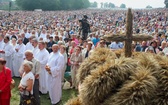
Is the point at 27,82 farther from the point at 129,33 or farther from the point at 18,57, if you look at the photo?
the point at 18,57

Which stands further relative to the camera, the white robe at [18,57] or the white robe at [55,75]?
the white robe at [18,57]

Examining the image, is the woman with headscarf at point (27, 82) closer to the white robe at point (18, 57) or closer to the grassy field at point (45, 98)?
the grassy field at point (45, 98)

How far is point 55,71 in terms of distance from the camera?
720 cm

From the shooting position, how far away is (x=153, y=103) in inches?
74.3

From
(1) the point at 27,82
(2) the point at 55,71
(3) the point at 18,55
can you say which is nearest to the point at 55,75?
(2) the point at 55,71

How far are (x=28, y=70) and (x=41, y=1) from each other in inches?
2976

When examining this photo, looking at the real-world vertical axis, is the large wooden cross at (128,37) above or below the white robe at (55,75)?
above

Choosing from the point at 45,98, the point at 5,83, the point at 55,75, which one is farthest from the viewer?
the point at 45,98

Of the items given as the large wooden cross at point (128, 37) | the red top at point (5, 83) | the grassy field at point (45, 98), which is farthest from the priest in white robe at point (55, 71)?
the large wooden cross at point (128, 37)

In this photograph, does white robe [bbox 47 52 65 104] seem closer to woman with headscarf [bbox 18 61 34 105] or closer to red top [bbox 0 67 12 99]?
red top [bbox 0 67 12 99]

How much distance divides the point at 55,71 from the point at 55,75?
15 centimetres

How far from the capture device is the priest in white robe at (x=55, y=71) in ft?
23.6

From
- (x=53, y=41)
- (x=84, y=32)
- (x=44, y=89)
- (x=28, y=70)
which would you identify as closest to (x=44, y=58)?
(x=44, y=89)

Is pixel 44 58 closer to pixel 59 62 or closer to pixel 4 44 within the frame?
pixel 59 62
